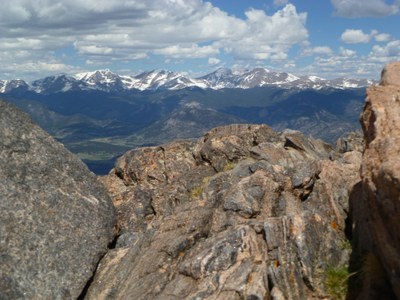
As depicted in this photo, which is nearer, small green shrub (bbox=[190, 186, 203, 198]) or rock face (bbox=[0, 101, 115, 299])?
rock face (bbox=[0, 101, 115, 299])

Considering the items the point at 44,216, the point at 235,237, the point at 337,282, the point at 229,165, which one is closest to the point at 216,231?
→ the point at 235,237

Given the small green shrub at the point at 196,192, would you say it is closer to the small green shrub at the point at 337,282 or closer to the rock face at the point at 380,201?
the rock face at the point at 380,201

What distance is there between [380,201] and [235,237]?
230 inches

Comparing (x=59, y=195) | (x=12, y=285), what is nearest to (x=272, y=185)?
(x=59, y=195)

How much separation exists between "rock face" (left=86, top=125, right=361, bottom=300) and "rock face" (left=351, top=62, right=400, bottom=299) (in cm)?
148

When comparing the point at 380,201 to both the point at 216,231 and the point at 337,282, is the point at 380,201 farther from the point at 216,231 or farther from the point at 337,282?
the point at 216,231

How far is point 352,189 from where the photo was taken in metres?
21.0

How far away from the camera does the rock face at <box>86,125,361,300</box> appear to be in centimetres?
1631

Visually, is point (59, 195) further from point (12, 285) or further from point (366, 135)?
point (366, 135)

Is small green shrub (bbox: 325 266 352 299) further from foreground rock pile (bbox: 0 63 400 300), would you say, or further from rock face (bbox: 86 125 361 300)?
rock face (bbox: 86 125 361 300)

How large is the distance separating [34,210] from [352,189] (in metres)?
14.1

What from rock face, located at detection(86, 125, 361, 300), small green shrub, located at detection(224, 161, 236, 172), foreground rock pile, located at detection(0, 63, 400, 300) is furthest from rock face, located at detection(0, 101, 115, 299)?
small green shrub, located at detection(224, 161, 236, 172)

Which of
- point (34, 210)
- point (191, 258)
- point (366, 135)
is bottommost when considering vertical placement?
point (191, 258)

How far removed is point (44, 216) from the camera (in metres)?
20.2
